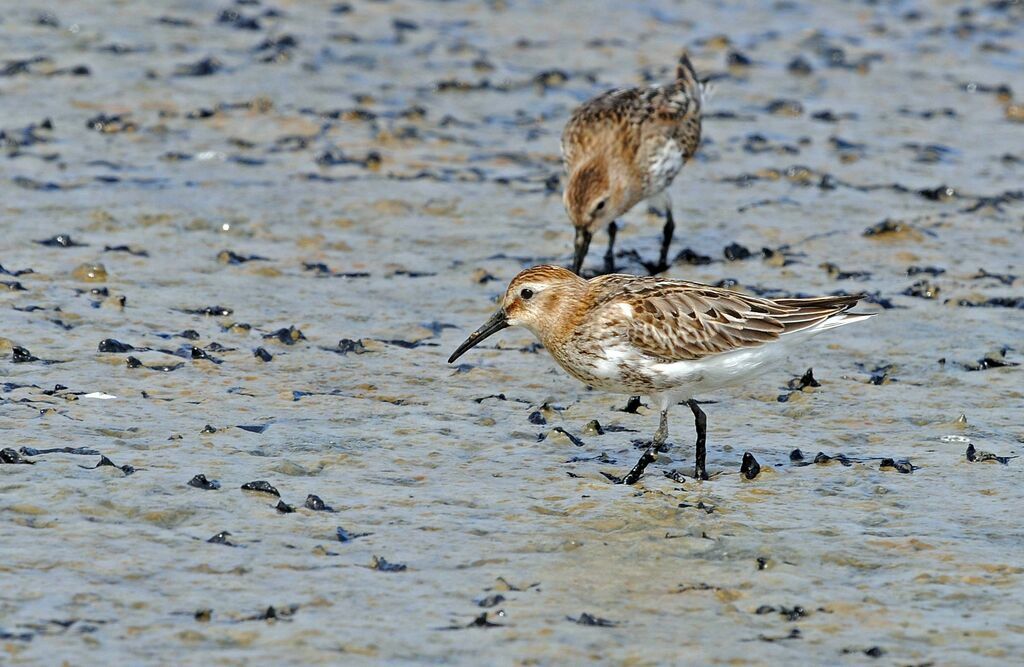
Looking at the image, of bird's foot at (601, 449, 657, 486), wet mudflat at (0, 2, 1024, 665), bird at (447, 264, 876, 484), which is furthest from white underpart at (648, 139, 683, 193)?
bird's foot at (601, 449, 657, 486)

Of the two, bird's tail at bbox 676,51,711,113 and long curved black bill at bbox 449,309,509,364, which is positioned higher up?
bird's tail at bbox 676,51,711,113

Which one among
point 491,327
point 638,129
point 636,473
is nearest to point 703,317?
point 636,473

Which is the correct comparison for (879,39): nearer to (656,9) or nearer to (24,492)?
(656,9)

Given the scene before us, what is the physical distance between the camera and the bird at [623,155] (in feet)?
45.9

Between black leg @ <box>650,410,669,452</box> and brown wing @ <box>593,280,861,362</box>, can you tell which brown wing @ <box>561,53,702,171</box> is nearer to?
brown wing @ <box>593,280,861,362</box>

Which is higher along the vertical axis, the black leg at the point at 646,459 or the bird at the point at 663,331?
the bird at the point at 663,331

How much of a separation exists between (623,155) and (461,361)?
11.8ft

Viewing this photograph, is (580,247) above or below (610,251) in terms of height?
above

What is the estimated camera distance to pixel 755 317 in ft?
→ 32.7

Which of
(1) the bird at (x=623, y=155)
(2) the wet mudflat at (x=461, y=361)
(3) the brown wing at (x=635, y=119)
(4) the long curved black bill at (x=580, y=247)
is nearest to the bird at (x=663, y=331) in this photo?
(2) the wet mudflat at (x=461, y=361)

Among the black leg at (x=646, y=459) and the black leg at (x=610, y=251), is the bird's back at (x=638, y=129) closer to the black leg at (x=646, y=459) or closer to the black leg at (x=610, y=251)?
the black leg at (x=610, y=251)

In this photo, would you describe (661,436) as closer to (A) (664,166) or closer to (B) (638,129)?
(A) (664,166)

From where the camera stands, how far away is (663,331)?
31.9 ft

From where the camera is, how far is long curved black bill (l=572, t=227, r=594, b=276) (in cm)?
1383
